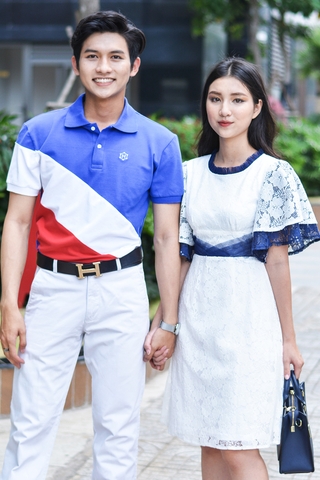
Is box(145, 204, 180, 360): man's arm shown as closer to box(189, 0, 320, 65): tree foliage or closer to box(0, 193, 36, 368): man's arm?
box(0, 193, 36, 368): man's arm

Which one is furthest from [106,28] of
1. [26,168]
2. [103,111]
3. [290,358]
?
[290,358]

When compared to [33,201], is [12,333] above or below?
below

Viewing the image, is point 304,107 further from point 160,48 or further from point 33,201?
point 33,201

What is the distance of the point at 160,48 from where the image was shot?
18.5 m

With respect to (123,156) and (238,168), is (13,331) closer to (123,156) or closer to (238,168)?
(123,156)

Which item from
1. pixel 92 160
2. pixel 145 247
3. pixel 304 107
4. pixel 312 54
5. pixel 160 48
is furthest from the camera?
pixel 304 107

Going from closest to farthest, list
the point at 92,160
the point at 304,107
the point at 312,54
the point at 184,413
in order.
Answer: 1. the point at 92,160
2. the point at 184,413
3. the point at 312,54
4. the point at 304,107

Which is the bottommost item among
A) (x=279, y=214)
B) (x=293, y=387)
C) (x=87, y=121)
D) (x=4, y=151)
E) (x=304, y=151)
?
(x=304, y=151)

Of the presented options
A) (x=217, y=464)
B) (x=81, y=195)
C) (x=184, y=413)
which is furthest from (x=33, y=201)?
(x=217, y=464)

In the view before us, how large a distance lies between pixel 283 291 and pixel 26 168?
103 cm

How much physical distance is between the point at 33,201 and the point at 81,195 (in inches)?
7.5

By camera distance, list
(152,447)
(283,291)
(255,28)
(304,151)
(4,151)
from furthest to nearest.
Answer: (255,28)
(304,151)
(4,151)
(152,447)
(283,291)

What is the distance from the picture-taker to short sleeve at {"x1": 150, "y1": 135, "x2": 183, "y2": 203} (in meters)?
3.01

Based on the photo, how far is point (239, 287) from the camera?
2984mm
